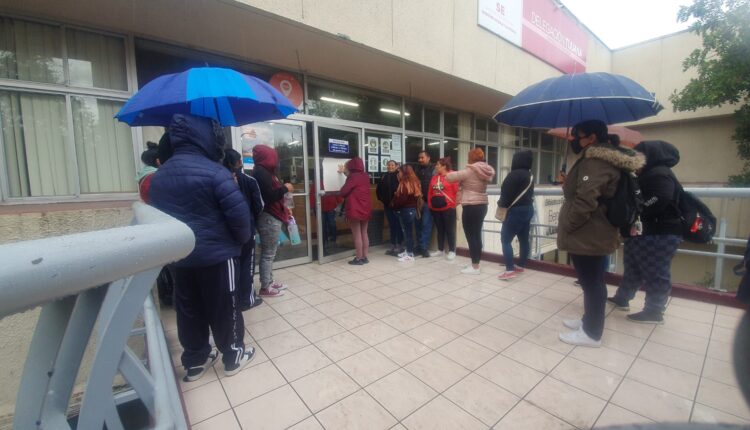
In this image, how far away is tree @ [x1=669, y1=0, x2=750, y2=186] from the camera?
7.11m

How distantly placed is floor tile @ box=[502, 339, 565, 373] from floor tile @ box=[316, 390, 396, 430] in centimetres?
112

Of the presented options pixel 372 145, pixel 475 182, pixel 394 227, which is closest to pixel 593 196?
pixel 475 182

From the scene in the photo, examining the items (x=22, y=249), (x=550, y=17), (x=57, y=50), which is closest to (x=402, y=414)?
(x=22, y=249)

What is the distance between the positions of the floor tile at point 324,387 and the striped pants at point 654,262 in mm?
2652

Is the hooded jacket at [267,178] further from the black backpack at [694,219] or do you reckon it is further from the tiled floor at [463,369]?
the black backpack at [694,219]

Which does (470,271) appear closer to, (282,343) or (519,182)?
(519,182)

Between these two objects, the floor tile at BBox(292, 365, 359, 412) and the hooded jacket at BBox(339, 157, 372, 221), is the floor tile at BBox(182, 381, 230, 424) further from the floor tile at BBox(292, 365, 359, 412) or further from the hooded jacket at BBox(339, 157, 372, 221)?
the hooded jacket at BBox(339, 157, 372, 221)

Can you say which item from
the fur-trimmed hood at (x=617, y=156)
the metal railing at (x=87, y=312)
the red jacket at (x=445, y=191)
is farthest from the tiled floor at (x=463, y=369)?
the red jacket at (x=445, y=191)

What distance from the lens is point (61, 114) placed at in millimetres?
3527

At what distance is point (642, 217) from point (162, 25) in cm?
517

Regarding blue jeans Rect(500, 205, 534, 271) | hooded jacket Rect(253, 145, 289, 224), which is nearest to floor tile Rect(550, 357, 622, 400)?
blue jeans Rect(500, 205, 534, 271)

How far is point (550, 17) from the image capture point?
743 cm

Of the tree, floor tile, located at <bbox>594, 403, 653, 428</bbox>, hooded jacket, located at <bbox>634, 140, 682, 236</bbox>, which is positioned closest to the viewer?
floor tile, located at <bbox>594, 403, 653, 428</bbox>

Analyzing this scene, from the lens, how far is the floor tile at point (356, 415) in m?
1.87
